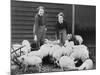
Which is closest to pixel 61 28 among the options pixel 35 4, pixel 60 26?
pixel 60 26

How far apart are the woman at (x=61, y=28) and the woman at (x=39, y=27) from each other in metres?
0.20

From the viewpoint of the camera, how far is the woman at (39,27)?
107 inches

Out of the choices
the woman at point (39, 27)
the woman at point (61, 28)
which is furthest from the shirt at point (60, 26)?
the woman at point (39, 27)

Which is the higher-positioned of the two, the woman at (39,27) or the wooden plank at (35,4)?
the wooden plank at (35,4)

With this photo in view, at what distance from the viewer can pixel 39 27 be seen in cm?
275

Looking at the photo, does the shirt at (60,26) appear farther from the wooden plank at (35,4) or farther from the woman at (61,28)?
the wooden plank at (35,4)

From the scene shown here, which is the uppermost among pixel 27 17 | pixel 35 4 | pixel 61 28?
pixel 35 4

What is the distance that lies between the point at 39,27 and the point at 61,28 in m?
0.31

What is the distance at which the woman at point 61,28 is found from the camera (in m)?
2.83

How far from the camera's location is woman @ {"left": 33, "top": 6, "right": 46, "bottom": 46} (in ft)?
8.95

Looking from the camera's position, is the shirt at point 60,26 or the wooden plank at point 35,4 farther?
the shirt at point 60,26

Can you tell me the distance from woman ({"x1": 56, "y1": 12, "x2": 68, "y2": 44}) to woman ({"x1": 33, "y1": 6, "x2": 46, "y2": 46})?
0.20 metres

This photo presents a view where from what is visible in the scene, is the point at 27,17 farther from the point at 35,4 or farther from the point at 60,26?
the point at 60,26

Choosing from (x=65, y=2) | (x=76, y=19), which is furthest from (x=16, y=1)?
(x=76, y=19)
